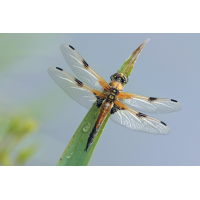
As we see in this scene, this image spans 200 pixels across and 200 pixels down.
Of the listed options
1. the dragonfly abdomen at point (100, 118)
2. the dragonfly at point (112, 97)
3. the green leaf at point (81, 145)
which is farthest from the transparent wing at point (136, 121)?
the green leaf at point (81, 145)

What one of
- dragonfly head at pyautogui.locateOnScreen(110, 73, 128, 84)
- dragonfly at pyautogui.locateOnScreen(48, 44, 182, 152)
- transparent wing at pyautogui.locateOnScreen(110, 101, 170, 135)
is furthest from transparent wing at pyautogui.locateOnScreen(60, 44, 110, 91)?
transparent wing at pyautogui.locateOnScreen(110, 101, 170, 135)

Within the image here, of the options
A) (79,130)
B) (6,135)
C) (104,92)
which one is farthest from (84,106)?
(6,135)

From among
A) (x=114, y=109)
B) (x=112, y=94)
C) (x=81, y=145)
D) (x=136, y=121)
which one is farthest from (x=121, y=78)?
(x=81, y=145)

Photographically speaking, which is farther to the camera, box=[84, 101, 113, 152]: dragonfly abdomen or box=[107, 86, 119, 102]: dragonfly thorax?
box=[107, 86, 119, 102]: dragonfly thorax

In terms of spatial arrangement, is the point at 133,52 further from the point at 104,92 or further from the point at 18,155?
the point at 18,155

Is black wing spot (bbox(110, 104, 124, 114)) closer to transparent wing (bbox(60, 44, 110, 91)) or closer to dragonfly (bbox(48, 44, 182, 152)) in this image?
dragonfly (bbox(48, 44, 182, 152))

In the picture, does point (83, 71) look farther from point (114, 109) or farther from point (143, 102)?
point (143, 102)

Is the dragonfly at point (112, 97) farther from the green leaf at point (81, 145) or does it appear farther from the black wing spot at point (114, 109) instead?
the green leaf at point (81, 145)
